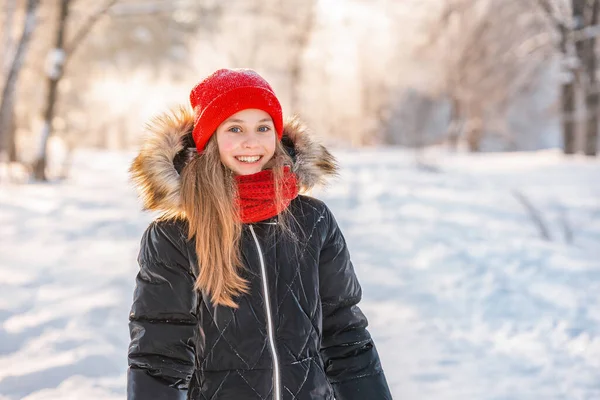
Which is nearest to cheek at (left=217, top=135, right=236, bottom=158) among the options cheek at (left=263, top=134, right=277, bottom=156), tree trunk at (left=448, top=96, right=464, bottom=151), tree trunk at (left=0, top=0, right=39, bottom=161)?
cheek at (left=263, top=134, right=277, bottom=156)

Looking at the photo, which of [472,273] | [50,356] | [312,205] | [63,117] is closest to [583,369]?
[472,273]

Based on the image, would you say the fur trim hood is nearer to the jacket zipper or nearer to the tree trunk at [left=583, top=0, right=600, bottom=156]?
the jacket zipper

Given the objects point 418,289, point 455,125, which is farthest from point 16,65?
point 455,125

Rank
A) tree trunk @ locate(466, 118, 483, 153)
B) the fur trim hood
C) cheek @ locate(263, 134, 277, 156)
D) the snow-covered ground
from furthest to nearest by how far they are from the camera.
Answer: tree trunk @ locate(466, 118, 483, 153), the snow-covered ground, cheek @ locate(263, 134, 277, 156), the fur trim hood

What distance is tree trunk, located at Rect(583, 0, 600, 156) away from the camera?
12.1m

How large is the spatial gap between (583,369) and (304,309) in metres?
2.14

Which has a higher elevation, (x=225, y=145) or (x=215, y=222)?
(x=225, y=145)

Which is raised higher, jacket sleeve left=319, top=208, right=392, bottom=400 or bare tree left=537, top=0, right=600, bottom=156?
bare tree left=537, top=0, right=600, bottom=156

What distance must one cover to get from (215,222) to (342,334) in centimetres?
54

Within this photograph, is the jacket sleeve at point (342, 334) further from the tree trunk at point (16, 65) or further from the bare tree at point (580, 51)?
the bare tree at point (580, 51)

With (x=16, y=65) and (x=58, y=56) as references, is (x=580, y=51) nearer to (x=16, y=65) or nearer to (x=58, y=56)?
(x=58, y=56)

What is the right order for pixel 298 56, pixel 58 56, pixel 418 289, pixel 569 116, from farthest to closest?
pixel 298 56, pixel 569 116, pixel 58 56, pixel 418 289

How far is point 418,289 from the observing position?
4.55 m

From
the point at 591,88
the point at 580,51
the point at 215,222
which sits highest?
the point at 580,51
